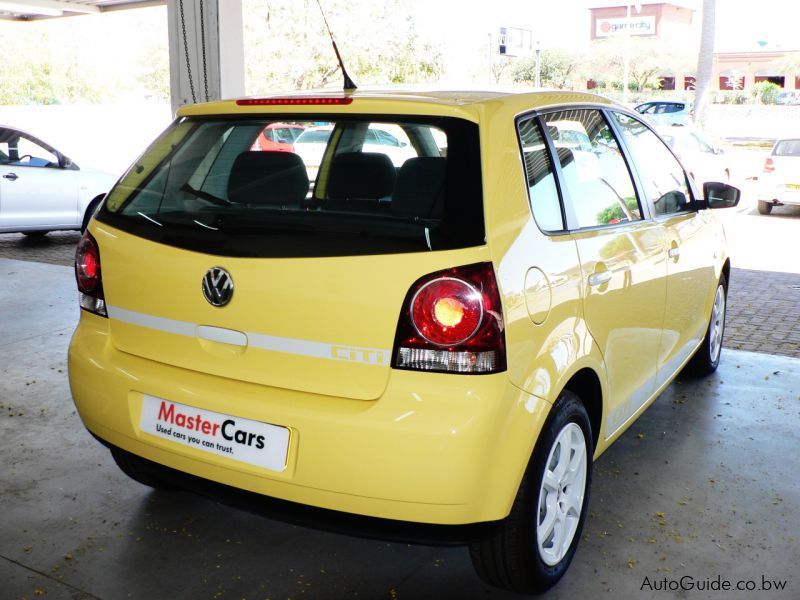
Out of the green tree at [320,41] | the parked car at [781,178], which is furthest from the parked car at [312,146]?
the green tree at [320,41]

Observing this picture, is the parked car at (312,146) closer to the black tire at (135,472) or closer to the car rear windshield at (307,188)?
the car rear windshield at (307,188)

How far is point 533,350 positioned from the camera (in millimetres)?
2463

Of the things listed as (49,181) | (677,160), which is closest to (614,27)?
(49,181)

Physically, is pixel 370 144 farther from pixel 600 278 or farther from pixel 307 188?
pixel 600 278

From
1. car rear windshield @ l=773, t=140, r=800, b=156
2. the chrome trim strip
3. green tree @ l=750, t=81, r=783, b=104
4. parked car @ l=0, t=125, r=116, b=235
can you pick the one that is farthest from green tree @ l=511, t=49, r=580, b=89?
the chrome trim strip

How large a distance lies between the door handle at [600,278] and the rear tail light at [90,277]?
1602 mm

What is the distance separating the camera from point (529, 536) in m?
2.61

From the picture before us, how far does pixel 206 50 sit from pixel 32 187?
4.14 metres

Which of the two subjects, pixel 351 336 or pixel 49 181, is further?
pixel 49 181

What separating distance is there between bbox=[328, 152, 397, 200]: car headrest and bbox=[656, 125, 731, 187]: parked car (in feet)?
45.4

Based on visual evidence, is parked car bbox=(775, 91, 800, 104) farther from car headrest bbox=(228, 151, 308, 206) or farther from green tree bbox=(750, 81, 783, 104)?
A: car headrest bbox=(228, 151, 308, 206)

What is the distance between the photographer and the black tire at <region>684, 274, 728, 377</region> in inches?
196

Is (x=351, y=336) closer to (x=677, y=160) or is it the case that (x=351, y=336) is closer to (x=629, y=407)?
(x=629, y=407)

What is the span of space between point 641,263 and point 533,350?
1.10 meters
